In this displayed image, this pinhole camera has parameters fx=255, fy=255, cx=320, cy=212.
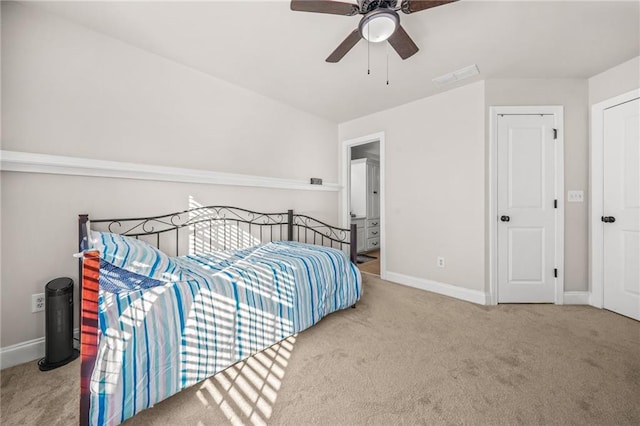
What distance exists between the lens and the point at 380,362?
1.65 m

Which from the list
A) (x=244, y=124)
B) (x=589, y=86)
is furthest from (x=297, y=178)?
(x=589, y=86)

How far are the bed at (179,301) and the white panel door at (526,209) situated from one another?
1.64m

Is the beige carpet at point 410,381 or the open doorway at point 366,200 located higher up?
the open doorway at point 366,200

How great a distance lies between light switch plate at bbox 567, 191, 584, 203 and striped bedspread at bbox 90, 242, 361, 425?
256cm

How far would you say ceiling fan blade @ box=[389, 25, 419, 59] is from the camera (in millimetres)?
1605

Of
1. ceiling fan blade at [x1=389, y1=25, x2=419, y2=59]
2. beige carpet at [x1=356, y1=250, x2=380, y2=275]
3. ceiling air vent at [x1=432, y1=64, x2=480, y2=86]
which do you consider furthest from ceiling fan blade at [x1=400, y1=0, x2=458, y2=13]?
beige carpet at [x1=356, y1=250, x2=380, y2=275]

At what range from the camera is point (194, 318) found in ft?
4.64

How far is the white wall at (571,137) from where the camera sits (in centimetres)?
261

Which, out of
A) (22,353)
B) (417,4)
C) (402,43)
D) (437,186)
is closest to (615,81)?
(437,186)

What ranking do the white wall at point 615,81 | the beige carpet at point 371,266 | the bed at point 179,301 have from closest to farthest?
the bed at point 179,301 → the white wall at point 615,81 → the beige carpet at point 371,266

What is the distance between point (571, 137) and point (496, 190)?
0.92 metres

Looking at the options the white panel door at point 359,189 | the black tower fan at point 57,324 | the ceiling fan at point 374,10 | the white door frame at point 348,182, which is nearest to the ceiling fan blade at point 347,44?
the ceiling fan at point 374,10

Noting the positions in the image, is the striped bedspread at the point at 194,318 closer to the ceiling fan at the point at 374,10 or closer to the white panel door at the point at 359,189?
the ceiling fan at the point at 374,10

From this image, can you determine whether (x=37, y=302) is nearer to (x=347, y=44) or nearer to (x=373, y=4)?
(x=347, y=44)
